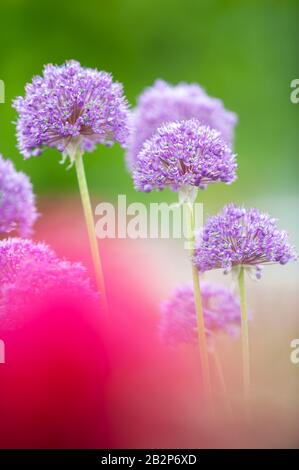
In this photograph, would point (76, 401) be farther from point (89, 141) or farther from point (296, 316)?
point (296, 316)

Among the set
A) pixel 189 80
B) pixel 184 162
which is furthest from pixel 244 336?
pixel 189 80

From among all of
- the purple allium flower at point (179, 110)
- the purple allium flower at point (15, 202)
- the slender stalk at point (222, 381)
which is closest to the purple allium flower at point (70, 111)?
the purple allium flower at point (15, 202)

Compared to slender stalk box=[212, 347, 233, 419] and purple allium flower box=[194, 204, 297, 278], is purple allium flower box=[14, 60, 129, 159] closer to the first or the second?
purple allium flower box=[194, 204, 297, 278]

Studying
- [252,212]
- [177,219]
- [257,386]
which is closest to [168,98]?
[177,219]

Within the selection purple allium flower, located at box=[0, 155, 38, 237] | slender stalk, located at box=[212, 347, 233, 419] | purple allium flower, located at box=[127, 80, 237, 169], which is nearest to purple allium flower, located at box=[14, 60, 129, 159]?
purple allium flower, located at box=[0, 155, 38, 237]

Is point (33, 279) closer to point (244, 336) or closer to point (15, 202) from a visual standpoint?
point (15, 202)

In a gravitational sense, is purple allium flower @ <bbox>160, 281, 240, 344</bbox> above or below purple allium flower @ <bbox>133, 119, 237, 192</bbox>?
below

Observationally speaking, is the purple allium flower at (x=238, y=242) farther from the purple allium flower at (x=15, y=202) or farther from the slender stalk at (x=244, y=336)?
the purple allium flower at (x=15, y=202)
